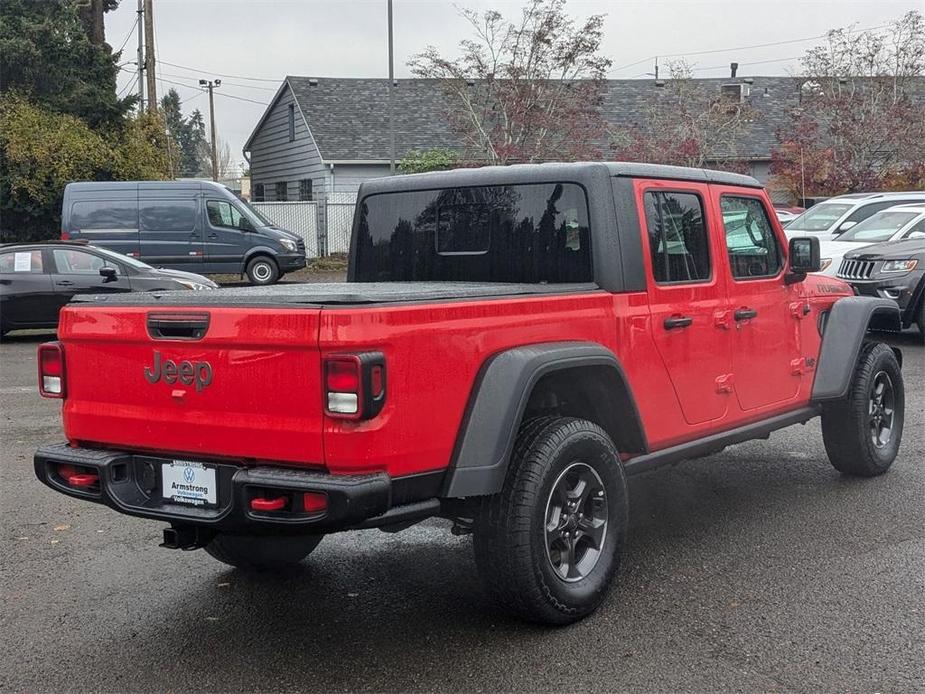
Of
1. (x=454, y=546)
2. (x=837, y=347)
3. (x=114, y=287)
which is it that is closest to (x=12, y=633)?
(x=454, y=546)

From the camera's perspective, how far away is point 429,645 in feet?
13.6

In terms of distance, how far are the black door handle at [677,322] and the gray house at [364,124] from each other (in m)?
27.2

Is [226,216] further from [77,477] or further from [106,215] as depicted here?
[77,477]

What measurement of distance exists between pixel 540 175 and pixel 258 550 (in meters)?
2.23

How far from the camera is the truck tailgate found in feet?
12.0

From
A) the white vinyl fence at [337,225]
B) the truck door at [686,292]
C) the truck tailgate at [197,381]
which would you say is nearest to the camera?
the truck tailgate at [197,381]

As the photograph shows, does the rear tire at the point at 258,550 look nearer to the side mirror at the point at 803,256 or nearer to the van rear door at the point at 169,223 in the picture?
the side mirror at the point at 803,256

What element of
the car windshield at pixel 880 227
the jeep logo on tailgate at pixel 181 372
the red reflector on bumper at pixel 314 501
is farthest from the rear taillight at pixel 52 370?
the car windshield at pixel 880 227

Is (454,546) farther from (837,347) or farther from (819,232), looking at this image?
(819,232)

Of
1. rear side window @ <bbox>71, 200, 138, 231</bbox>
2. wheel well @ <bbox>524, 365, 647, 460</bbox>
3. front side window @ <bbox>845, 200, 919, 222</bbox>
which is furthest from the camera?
rear side window @ <bbox>71, 200, 138, 231</bbox>

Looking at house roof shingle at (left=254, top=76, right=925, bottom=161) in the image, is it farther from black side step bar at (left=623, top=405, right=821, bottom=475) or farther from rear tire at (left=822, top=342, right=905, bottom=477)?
black side step bar at (left=623, top=405, right=821, bottom=475)

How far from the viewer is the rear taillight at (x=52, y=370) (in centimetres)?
440

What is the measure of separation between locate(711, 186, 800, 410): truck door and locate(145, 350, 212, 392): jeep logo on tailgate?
2.80 metres

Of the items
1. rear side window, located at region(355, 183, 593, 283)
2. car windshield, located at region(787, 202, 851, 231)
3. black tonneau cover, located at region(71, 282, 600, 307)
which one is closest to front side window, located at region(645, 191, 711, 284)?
rear side window, located at region(355, 183, 593, 283)
